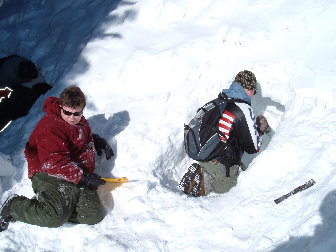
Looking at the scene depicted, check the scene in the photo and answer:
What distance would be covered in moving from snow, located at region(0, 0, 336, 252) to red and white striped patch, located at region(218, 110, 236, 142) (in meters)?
0.64

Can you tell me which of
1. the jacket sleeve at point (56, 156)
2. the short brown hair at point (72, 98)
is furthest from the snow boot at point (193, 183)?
the short brown hair at point (72, 98)

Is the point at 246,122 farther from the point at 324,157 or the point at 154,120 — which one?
the point at 154,120

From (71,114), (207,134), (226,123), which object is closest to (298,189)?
(226,123)

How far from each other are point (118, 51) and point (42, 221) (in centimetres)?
329

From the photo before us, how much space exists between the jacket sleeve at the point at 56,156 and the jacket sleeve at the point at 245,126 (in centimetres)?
210

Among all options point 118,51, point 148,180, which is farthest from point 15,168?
point 118,51

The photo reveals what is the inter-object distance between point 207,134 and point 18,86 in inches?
156

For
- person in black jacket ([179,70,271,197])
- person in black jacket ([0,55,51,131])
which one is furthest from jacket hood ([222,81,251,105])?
person in black jacket ([0,55,51,131])

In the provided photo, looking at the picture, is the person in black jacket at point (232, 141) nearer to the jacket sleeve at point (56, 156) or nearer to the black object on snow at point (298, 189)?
the black object on snow at point (298, 189)

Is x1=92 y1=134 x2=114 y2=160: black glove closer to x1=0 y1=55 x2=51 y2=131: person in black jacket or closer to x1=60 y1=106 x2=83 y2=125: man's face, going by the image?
x1=60 y1=106 x2=83 y2=125: man's face

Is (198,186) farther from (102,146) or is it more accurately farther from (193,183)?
(102,146)

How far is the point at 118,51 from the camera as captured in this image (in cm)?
566

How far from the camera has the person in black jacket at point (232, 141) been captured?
13.2 feet

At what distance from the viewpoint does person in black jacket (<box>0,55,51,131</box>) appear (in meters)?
5.72
